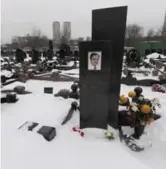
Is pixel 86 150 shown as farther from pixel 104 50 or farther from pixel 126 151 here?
pixel 104 50

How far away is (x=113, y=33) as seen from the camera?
2824mm

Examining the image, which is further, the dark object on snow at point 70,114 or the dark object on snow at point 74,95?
the dark object on snow at point 74,95

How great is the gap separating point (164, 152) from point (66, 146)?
61.8 inches

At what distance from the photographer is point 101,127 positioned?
3.06 metres

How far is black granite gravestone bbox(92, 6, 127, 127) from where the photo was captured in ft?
8.99

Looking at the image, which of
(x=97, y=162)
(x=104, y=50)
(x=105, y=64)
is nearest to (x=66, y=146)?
(x=97, y=162)

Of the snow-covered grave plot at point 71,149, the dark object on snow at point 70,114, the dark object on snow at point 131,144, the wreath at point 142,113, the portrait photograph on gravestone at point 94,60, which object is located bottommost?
the snow-covered grave plot at point 71,149

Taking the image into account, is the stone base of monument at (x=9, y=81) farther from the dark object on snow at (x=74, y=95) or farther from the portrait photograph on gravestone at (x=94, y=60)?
the portrait photograph on gravestone at (x=94, y=60)

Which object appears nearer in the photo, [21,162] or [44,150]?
[21,162]

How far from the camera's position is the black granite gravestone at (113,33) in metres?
2.74

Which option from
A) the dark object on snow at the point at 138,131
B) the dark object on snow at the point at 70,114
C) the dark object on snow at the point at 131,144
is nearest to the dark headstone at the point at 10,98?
the dark object on snow at the point at 70,114

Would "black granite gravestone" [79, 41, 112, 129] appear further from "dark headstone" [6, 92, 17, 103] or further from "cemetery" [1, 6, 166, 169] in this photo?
"dark headstone" [6, 92, 17, 103]

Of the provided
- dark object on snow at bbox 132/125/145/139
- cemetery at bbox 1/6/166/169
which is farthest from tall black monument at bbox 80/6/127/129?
dark object on snow at bbox 132/125/145/139

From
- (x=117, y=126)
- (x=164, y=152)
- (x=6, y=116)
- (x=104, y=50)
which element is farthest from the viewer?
(x=6, y=116)
